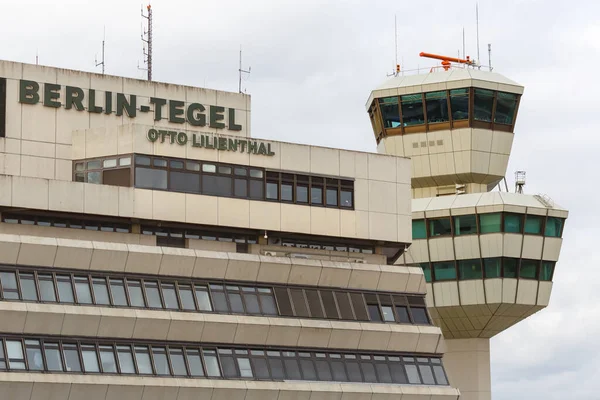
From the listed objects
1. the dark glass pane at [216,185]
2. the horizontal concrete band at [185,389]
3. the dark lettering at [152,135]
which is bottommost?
the horizontal concrete band at [185,389]

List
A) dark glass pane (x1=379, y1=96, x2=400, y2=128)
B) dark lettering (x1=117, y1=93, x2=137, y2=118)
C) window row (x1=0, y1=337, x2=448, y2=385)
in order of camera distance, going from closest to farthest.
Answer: window row (x1=0, y1=337, x2=448, y2=385), dark lettering (x1=117, y1=93, x2=137, y2=118), dark glass pane (x1=379, y1=96, x2=400, y2=128)

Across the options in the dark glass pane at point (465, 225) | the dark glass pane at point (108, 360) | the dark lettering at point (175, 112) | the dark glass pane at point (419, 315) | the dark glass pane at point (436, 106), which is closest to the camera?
the dark glass pane at point (108, 360)

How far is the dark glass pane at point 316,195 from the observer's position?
Answer: 69500mm

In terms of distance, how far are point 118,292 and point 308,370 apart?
10.1m

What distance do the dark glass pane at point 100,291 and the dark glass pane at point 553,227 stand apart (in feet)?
136

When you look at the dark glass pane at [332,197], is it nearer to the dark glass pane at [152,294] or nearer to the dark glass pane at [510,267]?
the dark glass pane at [152,294]

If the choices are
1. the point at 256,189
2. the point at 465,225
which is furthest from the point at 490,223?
the point at 256,189

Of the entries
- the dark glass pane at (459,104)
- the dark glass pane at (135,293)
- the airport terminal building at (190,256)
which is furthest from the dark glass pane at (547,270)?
the dark glass pane at (135,293)

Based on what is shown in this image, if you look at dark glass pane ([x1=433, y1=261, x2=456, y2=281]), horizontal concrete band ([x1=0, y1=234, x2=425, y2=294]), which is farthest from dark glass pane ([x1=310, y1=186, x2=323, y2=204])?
dark glass pane ([x1=433, y1=261, x2=456, y2=281])

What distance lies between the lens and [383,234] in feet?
234

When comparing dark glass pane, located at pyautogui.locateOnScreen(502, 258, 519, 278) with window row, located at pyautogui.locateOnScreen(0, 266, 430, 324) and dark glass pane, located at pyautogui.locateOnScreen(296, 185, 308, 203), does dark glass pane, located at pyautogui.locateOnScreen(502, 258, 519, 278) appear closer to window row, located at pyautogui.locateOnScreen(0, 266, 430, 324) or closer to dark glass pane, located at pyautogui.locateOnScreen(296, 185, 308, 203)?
window row, located at pyautogui.locateOnScreen(0, 266, 430, 324)

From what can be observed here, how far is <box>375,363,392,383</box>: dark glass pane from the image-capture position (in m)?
69.1

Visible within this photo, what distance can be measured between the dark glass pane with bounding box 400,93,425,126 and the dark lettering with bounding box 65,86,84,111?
3862 cm

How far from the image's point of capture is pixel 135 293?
209 feet
